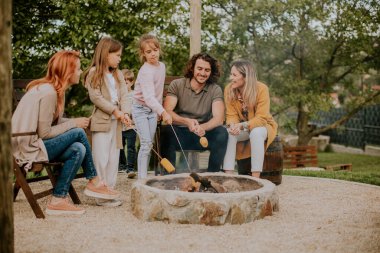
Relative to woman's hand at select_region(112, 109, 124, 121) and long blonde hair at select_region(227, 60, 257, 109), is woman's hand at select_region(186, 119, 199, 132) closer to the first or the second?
long blonde hair at select_region(227, 60, 257, 109)

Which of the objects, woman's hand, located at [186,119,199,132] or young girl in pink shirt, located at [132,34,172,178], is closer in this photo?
young girl in pink shirt, located at [132,34,172,178]

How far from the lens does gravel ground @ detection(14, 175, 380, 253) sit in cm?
342

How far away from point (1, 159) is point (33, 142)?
1498 mm

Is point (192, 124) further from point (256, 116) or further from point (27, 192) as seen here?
point (27, 192)

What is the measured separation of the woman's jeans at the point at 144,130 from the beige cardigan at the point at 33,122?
122 cm

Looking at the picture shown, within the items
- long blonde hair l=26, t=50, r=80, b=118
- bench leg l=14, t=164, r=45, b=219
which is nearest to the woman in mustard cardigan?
long blonde hair l=26, t=50, r=80, b=118

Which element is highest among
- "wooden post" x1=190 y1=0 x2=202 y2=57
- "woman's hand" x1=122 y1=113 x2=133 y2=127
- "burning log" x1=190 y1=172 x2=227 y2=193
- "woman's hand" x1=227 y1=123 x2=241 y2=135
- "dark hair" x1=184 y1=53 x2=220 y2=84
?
"wooden post" x1=190 y1=0 x2=202 y2=57

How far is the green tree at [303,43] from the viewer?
31.6 ft

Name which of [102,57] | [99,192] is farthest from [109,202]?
[102,57]

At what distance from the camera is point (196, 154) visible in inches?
235

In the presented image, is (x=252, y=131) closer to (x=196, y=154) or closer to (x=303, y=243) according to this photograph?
(x=196, y=154)

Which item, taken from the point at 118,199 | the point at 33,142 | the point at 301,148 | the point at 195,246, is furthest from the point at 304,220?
the point at 301,148

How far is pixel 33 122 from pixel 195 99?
2.01 metres

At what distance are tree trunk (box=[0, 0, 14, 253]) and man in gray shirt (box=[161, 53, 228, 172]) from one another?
2822 mm
